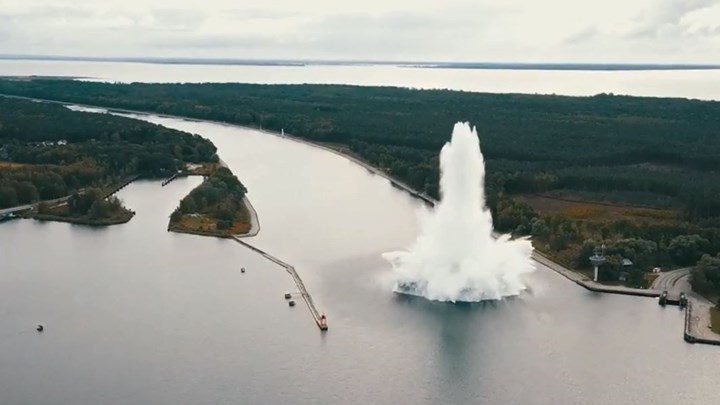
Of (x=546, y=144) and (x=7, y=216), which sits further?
(x=546, y=144)

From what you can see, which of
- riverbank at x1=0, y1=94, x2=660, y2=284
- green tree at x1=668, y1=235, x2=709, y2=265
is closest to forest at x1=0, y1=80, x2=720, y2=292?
green tree at x1=668, y1=235, x2=709, y2=265

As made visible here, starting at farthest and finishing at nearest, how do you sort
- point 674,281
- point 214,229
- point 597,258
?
point 214,229 → point 597,258 → point 674,281

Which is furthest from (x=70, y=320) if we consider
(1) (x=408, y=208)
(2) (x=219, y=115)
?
(2) (x=219, y=115)

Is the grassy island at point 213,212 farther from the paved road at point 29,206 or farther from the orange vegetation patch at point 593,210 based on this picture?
A: the orange vegetation patch at point 593,210

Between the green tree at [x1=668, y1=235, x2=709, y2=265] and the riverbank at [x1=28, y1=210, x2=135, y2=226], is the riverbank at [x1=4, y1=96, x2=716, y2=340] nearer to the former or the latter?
the green tree at [x1=668, y1=235, x2=709, y2=265]

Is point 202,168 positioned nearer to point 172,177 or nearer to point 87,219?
point 172,177

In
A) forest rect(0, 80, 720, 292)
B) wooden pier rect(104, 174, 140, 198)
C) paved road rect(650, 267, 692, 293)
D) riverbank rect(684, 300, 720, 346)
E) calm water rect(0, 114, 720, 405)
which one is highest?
forest rect(0, 80, 720, 292)

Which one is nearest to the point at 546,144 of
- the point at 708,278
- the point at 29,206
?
the point at 708,278

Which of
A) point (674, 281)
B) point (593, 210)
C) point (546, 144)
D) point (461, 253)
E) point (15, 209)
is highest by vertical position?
point (546, 144)
